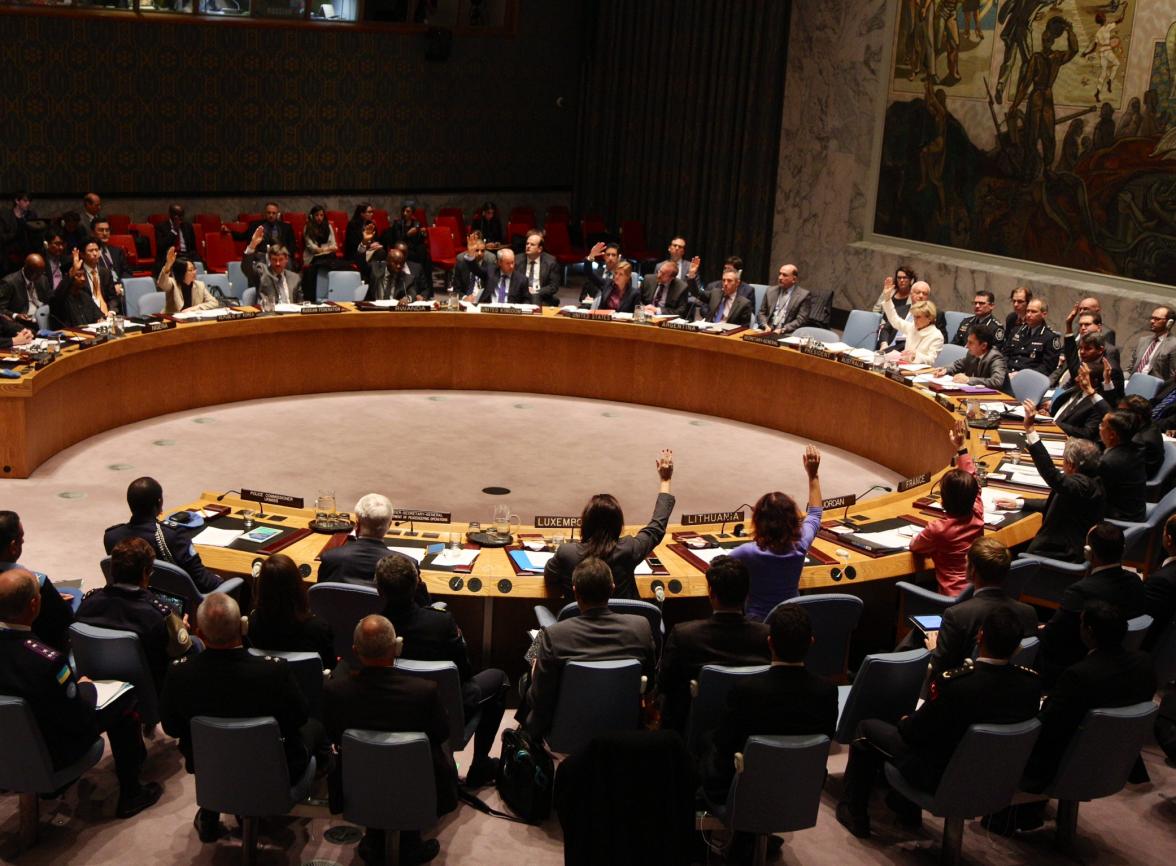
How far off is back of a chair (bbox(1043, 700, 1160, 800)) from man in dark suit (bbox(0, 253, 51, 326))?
8.07 m

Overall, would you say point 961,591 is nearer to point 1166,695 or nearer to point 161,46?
point 1166,695

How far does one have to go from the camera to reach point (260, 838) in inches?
189

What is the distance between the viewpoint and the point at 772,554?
5.56 metres

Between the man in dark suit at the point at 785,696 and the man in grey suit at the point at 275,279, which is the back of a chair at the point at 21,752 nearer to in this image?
the man in dark suit at the point at 785,696

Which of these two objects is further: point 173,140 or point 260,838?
point 173,140

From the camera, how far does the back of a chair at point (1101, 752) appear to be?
15.5ft

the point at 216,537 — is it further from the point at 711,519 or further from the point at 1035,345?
the point at 1035,345

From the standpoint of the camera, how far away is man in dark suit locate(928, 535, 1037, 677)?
5129mm

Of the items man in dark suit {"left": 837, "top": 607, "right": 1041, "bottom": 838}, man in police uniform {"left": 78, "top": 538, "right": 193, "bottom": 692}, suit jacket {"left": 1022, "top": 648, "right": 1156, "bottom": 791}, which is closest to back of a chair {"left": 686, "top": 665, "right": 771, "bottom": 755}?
man in dark suit {"left": 837, "top": 607, "right": 1041, "bottom": 838}

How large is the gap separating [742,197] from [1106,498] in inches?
383

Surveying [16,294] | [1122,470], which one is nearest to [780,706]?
[1122,470]

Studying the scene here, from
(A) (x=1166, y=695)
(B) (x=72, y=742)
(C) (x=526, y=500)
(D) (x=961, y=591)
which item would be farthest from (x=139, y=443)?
(A) (x=1166, y=695)

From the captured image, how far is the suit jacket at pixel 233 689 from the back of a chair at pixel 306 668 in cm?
26

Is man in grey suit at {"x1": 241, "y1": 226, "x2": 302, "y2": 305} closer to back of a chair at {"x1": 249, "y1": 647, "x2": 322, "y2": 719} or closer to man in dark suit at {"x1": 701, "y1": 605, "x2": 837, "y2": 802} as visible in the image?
back of a chair at {"x1": 249, "y1": 647, "x2": 322, "y2": 719}
